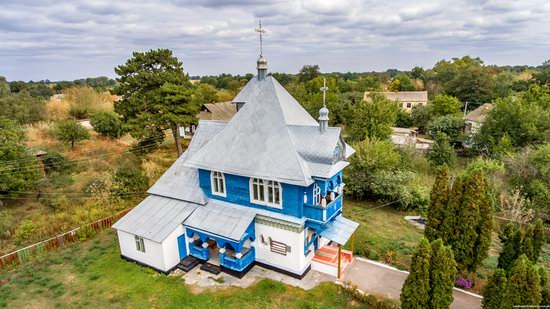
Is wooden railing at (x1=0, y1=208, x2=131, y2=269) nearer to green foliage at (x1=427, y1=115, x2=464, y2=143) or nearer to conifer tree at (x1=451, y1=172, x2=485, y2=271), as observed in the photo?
conifer tree at (x1=451, y1=172, x2=485, y2=271)

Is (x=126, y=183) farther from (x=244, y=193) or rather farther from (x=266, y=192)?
(x=266, y=192)

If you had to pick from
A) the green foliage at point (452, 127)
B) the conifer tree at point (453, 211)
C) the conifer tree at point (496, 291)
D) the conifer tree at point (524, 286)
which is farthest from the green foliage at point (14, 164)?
the green foliage at point (452, 127)

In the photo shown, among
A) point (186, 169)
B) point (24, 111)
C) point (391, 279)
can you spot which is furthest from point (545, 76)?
point (24, 111)

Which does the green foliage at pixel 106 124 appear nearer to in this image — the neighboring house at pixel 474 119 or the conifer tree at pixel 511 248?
the conifer tree at pixel 511 248

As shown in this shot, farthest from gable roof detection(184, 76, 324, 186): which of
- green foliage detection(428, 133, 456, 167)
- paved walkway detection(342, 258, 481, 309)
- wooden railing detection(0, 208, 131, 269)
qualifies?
green foliage detection(428, 133, 456, 167)

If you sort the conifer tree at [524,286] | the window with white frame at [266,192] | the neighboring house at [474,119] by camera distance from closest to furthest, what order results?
the conifer tree at [524,286] → the window with white frame at [266,192] → the neighboring house at [474,119]

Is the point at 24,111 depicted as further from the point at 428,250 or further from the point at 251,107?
the point at 428,250

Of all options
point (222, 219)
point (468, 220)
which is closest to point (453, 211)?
point (468, 220)
